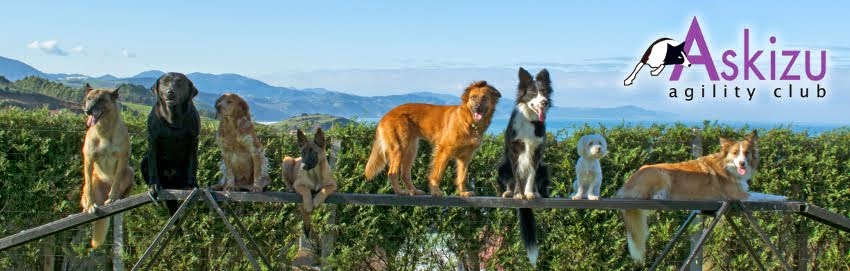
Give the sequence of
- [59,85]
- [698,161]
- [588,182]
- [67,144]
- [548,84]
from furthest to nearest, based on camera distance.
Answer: [59,85] < [67,144] < [698,161] < [588,182] < [548,84]

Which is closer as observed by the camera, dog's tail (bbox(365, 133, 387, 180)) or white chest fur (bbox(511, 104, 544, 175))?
white chest fur (bbox(511, 104, 544, 175))

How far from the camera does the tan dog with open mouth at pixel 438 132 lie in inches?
230

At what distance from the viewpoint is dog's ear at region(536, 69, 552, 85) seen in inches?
216

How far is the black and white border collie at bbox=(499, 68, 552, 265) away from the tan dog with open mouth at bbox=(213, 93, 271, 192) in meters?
1.85

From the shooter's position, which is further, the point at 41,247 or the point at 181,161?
the point at 41,247

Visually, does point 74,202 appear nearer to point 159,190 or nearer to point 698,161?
point 159,190

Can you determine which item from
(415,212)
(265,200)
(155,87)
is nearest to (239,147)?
(265,200)

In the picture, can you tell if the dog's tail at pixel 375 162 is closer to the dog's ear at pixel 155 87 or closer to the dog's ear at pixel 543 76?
the dog's ear at pixel 543 76

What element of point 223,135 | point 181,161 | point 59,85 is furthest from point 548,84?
point 59,85

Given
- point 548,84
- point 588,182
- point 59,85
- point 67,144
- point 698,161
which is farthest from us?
point 59,85

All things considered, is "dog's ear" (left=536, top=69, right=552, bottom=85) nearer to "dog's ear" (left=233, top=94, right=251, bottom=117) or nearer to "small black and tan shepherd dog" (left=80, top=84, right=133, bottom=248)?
"dog's ear" (left=233, top=94, right=251, bottom=117)

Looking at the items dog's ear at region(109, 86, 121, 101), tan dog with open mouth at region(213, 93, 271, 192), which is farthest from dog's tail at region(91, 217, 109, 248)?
dog's ear at region(109, 86, 121, 101)

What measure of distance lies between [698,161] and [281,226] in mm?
4247

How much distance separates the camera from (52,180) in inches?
311
